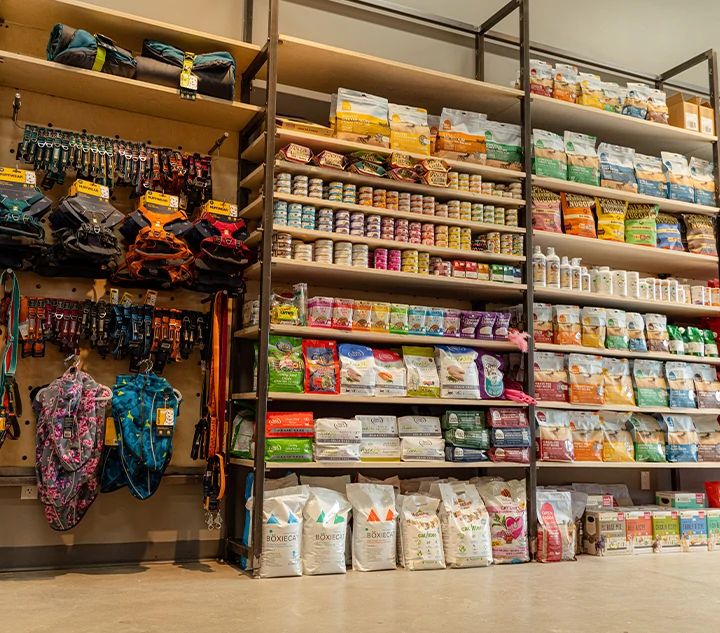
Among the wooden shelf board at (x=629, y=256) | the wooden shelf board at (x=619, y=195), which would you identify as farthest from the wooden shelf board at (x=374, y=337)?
the wooden shelf board at (x=619, y=195)

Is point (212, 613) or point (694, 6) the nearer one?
point (212, 613)

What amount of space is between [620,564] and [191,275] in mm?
3129

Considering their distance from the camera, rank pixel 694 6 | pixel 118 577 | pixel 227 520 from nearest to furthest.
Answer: pixel 118 577 → pixel 227 520 → pixel 694 6

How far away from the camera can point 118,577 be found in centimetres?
386

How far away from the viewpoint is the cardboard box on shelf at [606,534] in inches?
193

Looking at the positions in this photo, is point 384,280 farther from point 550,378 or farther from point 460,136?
point 550,378

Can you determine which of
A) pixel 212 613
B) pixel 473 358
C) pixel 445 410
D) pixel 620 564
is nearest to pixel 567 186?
pixel 473 358

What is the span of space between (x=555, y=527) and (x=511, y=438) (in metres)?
0.62

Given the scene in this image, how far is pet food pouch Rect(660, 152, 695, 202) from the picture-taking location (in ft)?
18.8

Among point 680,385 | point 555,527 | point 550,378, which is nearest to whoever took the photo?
point 555,527

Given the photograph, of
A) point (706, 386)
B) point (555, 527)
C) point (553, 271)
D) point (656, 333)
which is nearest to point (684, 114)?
point (656, 333)

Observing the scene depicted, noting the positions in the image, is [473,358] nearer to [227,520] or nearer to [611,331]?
[611,331]

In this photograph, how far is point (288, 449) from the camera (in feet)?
13.5

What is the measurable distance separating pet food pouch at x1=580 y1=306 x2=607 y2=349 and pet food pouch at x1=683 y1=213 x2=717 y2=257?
3.81 ft
